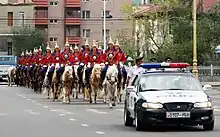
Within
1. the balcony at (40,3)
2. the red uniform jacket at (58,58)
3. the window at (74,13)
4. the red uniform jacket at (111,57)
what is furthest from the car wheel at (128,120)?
the window at (74,13)

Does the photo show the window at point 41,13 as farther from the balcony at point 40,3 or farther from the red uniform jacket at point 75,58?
the red uniform jacket at point 75,58

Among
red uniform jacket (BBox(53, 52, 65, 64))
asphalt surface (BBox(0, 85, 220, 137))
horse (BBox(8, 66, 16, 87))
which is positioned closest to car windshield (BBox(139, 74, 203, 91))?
asphalt surface (BBox(0, 85, 220, 137))

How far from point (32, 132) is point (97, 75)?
13.4 metres

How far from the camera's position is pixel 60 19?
101188 mm

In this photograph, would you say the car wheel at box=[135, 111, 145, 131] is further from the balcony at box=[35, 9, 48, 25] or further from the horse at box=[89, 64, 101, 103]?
the balcony at box=[35, 9, 48, 25]

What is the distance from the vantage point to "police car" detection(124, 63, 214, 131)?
59.4 feet

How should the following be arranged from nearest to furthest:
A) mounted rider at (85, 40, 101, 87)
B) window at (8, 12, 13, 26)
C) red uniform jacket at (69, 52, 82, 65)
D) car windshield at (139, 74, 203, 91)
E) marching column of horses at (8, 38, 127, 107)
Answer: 1. car windshield at (139, 74, 203, 91)
2. marching column of horses at (8, 38, 127, 107)
3. mounted rider at (85, 40, 101, 87)
4. red uniform jacket at (69, 52, 82, 65)
5. window at (8, 12, 13, 26)

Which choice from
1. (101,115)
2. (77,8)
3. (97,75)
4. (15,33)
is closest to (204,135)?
(101,115)

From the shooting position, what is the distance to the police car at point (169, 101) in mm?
18094

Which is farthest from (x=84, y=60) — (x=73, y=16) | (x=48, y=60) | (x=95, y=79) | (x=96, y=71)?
(x=73, y=16)

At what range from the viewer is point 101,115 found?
25.4 metres

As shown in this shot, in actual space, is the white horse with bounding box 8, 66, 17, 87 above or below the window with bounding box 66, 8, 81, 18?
below

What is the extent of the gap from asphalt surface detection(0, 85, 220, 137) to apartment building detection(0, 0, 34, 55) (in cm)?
6676

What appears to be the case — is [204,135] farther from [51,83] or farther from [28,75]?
[28,75]
